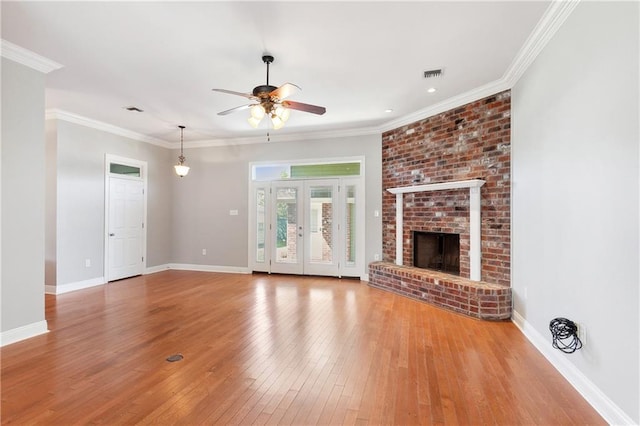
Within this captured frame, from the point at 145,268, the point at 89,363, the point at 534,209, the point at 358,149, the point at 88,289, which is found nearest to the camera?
the point at 89,363

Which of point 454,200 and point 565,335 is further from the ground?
point 454,200

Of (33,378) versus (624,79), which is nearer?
(624,79)

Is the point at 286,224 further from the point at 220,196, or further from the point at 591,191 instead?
the point at 591,191

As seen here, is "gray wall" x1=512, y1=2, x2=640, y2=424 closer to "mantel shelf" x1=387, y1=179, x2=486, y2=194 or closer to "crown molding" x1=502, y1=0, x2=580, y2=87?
"crown molding" x1=502, y1=0, x2=580, y2=87

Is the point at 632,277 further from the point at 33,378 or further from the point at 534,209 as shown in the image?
the point at 33,378

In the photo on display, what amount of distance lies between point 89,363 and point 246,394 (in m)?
1.52

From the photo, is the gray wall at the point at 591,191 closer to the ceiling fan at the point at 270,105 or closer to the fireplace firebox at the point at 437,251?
the fireplace firebox at the point at 437,251

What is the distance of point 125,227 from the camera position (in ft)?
20.4

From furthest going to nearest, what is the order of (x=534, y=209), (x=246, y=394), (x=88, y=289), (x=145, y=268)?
(x=145, y=268) → (x=88, y=289) → (x=534, y=209) → (x=246, y=394)

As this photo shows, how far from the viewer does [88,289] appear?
5289 millimetres

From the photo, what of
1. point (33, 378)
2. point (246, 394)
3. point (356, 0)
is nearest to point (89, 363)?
point (33, 378)

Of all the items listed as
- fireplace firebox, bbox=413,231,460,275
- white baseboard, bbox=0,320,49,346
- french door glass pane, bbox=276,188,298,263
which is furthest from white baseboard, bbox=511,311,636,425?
white baseboard, bbox=0,320,49,346

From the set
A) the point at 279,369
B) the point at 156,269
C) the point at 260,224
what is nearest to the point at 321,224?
the point at 260,224

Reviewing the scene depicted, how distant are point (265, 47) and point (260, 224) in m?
4.24
